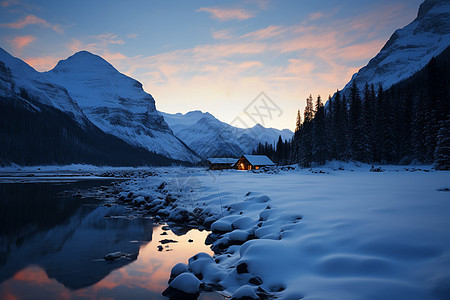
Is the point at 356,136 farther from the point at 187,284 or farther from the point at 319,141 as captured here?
the point at 187,284

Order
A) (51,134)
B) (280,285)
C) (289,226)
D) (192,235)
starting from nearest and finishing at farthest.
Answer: (280,285)
(289,226)
(192,235)
(51,134)

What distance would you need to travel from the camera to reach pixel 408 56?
635 feet

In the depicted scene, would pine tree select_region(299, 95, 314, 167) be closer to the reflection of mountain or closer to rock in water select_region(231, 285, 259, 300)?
the reflection of mountain

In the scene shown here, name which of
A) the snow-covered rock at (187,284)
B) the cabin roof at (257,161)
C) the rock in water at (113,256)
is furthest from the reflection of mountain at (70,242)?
the cabin roof at (257,161)

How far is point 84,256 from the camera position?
8.42 metres

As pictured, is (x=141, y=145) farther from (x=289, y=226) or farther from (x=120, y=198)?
(x=289, y=226)

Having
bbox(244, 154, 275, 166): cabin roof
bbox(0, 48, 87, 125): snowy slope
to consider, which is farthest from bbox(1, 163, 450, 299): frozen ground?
bbox(0, 48, 87, 125): snowy slope

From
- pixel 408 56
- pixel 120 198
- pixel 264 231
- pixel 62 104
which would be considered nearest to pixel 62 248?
pixel 264 231

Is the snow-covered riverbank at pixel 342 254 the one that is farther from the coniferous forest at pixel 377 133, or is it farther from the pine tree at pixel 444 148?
the coniferous forest at pixel 377 133

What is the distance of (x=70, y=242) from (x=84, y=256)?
224 centimetres

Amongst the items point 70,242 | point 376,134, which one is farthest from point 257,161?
point 70,242

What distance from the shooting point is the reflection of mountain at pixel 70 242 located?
7191 millimetres

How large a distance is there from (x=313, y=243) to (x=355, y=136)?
48824mm

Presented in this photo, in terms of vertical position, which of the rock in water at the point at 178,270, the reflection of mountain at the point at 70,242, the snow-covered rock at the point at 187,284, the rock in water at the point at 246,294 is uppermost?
the rock in water at the point at 246,294
